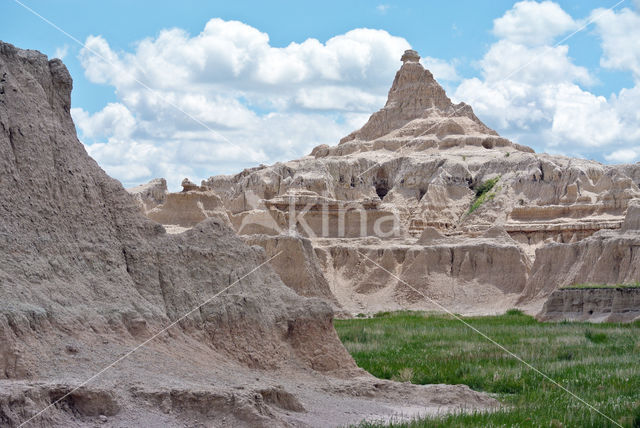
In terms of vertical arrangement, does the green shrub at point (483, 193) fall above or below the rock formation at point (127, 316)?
above

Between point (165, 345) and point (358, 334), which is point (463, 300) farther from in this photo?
point (165, 345)

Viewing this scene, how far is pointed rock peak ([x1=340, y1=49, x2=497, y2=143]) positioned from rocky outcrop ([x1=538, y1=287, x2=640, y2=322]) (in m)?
66.2

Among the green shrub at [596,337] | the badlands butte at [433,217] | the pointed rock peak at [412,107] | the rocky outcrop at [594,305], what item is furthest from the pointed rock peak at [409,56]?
the green shrub at [596,337]

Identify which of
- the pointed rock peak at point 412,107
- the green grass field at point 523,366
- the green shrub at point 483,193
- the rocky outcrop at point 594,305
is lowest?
the green grass field at point 523,366

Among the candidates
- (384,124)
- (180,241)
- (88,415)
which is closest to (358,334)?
(180,241)

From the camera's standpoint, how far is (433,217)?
78.5 metres

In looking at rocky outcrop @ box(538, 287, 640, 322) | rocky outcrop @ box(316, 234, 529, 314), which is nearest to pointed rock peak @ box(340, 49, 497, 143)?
rocky outcrop @ box(316, 234, 529, 314)

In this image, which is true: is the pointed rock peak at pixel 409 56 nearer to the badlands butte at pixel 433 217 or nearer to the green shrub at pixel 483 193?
the badlands butte at pixel 433 217

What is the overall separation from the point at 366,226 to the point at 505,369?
41481 mm

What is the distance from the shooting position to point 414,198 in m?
84.1

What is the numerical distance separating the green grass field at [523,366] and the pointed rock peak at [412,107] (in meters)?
74.8

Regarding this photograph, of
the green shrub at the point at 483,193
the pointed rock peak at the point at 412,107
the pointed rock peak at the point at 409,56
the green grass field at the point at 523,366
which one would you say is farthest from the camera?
the pointed rock peak at the point at 409,56

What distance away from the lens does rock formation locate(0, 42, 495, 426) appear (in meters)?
9.02

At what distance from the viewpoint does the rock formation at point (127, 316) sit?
9.02m
